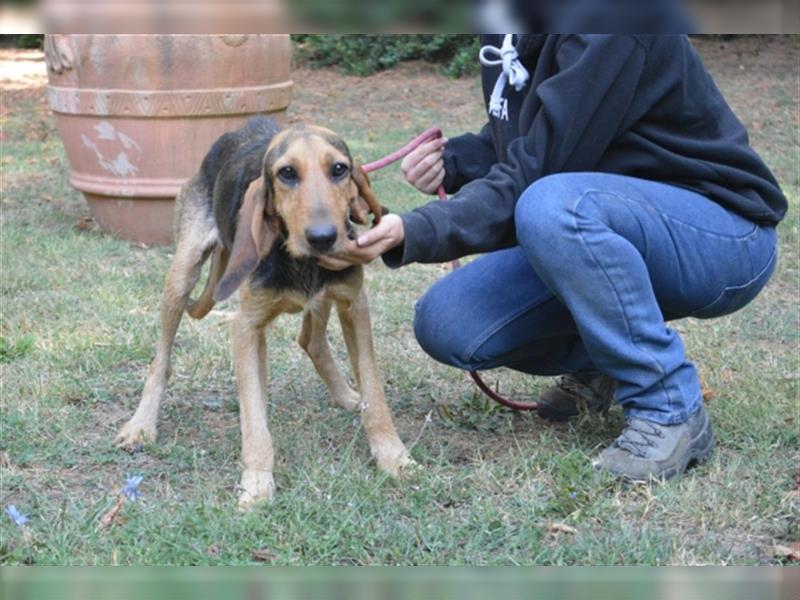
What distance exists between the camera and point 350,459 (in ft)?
12.7

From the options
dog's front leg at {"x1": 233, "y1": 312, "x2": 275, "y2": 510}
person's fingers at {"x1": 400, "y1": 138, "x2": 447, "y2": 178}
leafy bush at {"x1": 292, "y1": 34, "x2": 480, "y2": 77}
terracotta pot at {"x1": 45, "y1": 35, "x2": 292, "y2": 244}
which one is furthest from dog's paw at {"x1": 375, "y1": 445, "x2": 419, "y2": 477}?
leafy bush at {"x1": 292, "y1": 34, "x2": 480, "y2": 77}

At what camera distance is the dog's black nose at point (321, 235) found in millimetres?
3215

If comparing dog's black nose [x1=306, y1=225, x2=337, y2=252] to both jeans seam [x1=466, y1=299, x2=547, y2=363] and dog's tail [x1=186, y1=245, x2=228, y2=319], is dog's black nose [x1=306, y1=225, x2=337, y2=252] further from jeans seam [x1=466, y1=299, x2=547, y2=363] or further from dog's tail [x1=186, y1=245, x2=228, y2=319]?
dog's tail [x1=186, y1=245, x2=228, y2=319]

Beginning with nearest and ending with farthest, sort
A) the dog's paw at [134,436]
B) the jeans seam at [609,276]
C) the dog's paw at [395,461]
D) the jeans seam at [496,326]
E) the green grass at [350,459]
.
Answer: the green grass at [350,459], the jeans seam at [609,276], the dog's paw at [395,461], the jeans seam at [496,326], the dog's paw at [134,436]

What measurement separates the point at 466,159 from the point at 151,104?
3729 millimetres

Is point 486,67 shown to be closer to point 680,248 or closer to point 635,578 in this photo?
point 680,248

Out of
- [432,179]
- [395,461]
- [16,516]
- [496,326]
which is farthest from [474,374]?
[16,516]

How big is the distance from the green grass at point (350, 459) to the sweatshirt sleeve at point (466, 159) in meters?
0.99

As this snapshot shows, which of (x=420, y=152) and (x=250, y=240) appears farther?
(x=420, y=152)

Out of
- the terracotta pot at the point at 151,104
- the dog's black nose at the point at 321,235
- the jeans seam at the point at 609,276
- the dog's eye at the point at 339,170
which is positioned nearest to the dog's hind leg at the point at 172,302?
the dog's eye at the point at 339,170

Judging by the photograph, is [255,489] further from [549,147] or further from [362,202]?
[549,147]

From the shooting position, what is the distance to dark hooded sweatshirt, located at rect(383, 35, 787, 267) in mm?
3436

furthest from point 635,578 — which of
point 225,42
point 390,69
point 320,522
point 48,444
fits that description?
point 390,69

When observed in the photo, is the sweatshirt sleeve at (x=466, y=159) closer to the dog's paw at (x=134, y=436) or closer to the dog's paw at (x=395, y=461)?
the dog's paw at (x=395, y=461)
